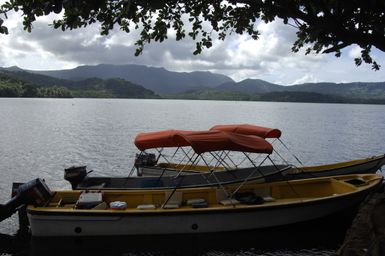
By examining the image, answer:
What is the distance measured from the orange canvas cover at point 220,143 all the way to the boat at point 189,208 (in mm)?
1936

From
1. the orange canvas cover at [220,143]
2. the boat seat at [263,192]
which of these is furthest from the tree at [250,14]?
the boat seat at [263,192]

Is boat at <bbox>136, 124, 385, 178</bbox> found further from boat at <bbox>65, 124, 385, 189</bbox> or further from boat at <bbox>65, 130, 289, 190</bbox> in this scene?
boat at <bbox>65, 130, 289, 190</bbox>

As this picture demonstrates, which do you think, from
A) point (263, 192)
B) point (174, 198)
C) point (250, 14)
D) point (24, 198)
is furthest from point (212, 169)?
point (250, 14)

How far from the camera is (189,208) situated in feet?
52.2

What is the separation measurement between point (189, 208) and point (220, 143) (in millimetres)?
2836

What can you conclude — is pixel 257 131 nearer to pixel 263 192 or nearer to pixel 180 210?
pixel 263 192

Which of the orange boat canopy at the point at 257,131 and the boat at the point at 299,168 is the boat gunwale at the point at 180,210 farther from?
the orange boat canopy at the point at 257,131

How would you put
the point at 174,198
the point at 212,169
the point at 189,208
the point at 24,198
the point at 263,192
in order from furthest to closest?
the point at 212,169 → the point at 263,192 → the point at 174,198 → the point at 189,208 → the point at 24,198

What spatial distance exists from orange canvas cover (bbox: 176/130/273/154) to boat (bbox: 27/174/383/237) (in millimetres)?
1936

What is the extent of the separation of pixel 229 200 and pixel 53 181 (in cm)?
1514

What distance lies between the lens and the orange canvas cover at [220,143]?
50.0ft

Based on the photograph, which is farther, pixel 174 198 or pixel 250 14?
pixel 174 198

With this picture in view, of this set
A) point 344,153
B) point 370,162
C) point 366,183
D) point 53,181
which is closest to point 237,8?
point 366,183

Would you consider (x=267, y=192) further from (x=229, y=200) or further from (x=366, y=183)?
(x=366, y=183)
